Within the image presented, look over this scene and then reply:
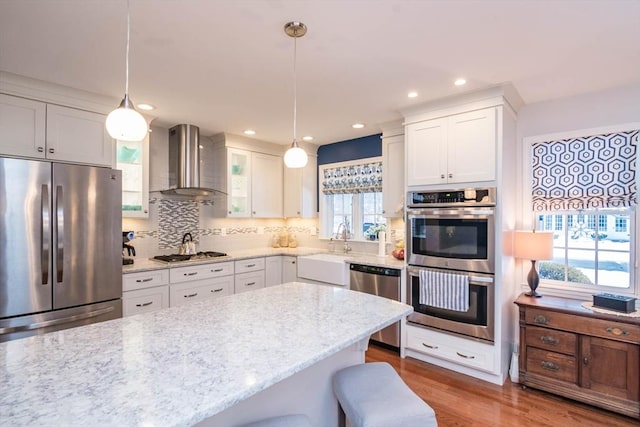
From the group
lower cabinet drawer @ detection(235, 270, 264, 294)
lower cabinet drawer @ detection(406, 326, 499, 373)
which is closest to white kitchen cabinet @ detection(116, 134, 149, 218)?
lower cabinet drawer @ detection(235, 270, 264, 294)

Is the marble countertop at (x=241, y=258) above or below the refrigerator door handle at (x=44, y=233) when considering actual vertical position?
below

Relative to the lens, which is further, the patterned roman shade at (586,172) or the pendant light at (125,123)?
the patterned roman shade at (586,172)

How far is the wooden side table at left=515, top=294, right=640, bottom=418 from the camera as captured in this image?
2.24 meters

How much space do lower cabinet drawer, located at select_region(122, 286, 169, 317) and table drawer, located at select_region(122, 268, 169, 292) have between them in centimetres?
4

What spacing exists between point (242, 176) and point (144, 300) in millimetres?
1951

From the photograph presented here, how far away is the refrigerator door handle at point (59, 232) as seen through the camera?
237 cm

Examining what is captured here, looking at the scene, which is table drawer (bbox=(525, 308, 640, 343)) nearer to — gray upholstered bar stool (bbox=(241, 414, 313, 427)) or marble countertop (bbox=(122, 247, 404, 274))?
marble countertop (bbox=(122, 247, 404, 274))

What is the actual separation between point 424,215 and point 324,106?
1426 millimetres

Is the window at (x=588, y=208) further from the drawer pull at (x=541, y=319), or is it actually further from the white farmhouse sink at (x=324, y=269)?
the white farmhouse sink at (x=324, y=269)

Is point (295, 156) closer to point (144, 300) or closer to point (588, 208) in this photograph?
point (144, 300)

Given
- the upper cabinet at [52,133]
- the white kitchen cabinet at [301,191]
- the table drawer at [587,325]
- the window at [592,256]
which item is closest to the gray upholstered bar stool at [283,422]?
the table drawer at [587,325]

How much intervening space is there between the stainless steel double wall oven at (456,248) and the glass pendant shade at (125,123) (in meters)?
2.46

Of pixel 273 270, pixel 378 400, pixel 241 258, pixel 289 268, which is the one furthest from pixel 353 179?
pixel 378 400

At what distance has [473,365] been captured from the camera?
9.08 ft
